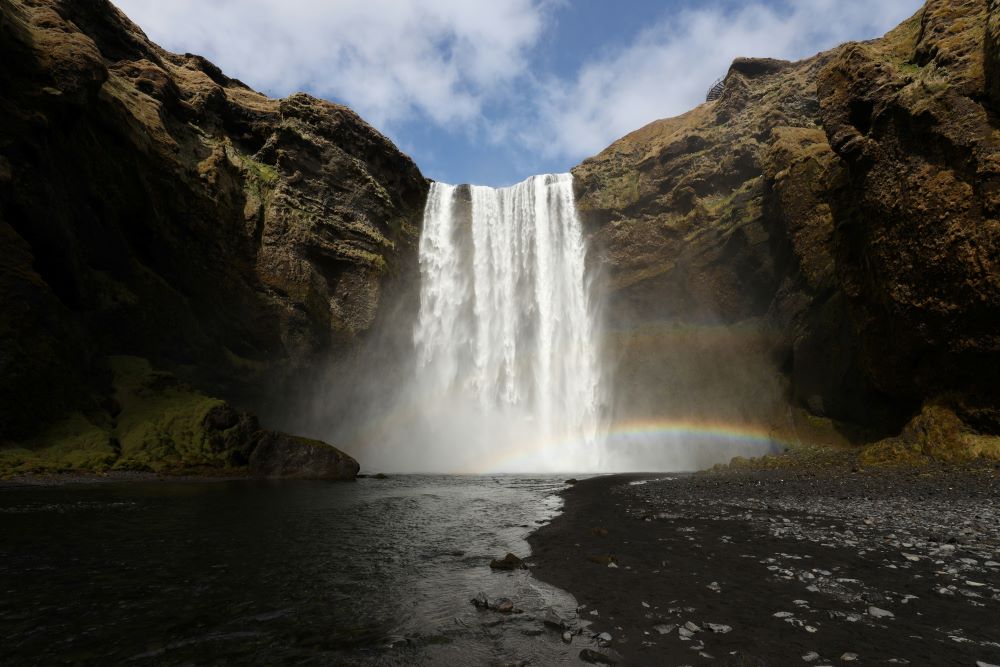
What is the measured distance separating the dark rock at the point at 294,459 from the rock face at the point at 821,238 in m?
27.3

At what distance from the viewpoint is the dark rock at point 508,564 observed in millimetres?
7949

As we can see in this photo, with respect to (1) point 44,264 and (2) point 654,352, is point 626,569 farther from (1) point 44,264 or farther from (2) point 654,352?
(2) point 654,352

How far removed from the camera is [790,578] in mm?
6570

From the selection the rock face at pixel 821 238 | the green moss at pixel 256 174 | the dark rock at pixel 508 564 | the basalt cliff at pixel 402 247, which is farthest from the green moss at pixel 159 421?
the rock face at pixel 821 238

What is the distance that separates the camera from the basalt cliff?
1992cm

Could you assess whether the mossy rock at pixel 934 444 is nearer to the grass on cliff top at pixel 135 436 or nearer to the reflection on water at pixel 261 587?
the reflection on water at pixel 261 587

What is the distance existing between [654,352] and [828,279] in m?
16.6

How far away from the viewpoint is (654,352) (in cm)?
4566

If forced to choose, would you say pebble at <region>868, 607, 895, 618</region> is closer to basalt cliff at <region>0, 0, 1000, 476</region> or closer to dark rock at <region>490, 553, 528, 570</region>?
dark rock at <region>490, 553, 528, 570</region>

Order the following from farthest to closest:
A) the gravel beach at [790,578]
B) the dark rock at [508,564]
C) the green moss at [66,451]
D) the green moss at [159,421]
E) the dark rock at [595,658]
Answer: the green moss at [159,421] < the green moss at [66,451] < the dark rock at [508,564] < the gravel beach at [790,578] < the dark rock at [595,658]

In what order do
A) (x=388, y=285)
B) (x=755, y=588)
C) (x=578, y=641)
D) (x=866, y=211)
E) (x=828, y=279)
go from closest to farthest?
(x=578, y=641) < (x=755, y=588) < (x=866, y=211) < (x=828, y=279) < (x=388, y=285)

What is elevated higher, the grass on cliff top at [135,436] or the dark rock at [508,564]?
the grass on cliff top at [135,436]

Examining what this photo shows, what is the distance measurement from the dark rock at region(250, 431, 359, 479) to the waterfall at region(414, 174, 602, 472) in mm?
15571

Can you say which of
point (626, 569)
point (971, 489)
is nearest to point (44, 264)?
point (626, 569)
